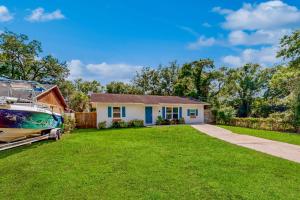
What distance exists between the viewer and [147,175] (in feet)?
22.1

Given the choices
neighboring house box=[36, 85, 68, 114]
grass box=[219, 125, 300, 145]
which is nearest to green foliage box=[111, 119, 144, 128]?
neighboring house box=[36, 85, 68, 114]

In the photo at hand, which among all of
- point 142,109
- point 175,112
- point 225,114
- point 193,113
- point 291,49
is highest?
point 291,49

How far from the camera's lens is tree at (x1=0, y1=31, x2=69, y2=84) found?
31.0m

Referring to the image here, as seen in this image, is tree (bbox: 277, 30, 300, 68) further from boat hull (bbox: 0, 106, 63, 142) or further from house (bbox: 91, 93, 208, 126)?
boat hull (bbox: 0, 106, 63, 142)

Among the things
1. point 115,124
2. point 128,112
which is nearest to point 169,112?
point 128,112

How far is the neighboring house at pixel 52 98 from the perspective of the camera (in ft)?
59.7

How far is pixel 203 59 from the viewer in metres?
35.3

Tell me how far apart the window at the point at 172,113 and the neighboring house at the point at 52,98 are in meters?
10.7

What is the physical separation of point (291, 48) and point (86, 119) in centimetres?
2069

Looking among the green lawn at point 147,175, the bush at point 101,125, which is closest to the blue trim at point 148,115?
the bush at point 101,125

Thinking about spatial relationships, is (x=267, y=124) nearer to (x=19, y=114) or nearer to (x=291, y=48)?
(x=291, y=48)

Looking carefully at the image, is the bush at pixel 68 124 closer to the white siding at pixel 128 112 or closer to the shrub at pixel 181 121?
the white siding at pixel 128 112

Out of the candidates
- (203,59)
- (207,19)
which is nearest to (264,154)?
(207,19)

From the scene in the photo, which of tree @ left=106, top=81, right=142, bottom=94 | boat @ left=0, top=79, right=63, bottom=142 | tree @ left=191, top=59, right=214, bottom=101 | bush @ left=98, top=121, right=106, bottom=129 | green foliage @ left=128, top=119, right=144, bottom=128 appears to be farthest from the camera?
tree @ left=106, top=81, right=142, bottom=94
